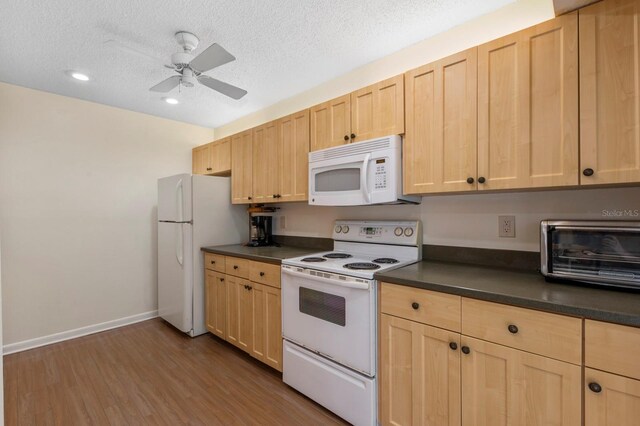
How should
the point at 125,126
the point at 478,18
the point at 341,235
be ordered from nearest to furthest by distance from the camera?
the point at 478,18 → the point at 341,235 → the point at 125,126

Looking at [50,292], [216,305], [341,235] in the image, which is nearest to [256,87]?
[341,235]

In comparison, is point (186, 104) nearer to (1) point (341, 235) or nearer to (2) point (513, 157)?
(1) point (341, 235)

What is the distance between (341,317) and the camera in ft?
5.92

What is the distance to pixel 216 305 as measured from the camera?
2906 millimetres

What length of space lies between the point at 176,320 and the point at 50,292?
4.06 feet

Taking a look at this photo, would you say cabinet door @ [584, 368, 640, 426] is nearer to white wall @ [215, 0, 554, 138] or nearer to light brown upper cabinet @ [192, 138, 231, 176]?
white wall @ [215, 0, 554, 138]

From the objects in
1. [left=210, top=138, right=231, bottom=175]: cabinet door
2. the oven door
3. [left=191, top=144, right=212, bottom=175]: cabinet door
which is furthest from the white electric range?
[left=191, top=144, right=212, bottom=175]: cabinet door

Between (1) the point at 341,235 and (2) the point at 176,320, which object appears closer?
(1) the point at 341,235

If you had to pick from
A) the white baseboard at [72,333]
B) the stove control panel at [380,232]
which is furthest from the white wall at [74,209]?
the stove control panel at [380,232]

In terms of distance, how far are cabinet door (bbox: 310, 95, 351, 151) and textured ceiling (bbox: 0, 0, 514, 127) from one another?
1.31ft

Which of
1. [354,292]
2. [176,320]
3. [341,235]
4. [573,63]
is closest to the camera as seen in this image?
[573,63]

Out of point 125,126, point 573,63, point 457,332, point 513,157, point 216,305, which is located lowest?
point 216,305

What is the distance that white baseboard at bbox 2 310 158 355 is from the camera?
107 inches

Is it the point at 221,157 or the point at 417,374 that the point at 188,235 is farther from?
the point at 417,374
